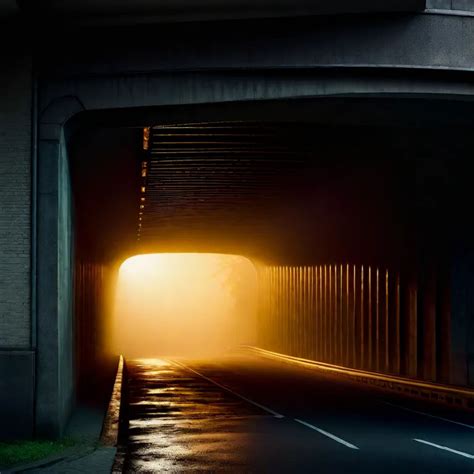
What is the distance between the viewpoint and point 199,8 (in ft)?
50.1

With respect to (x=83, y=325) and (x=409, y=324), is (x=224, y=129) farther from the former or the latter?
(x=83, y=325)

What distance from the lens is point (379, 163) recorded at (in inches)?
976

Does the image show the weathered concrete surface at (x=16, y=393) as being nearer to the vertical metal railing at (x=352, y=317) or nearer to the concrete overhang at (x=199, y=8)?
the concrete overhang at (x=199, y=8)

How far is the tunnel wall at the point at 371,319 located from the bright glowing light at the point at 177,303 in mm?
45033

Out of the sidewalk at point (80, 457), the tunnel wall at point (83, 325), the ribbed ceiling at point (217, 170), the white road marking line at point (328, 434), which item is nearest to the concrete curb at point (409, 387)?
the white road marking line at point (328, 434)

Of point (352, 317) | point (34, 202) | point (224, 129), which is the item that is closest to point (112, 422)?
point (34, 202)

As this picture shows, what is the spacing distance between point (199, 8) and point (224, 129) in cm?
549

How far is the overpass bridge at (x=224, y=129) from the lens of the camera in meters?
14.6

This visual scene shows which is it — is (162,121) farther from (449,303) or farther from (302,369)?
(302,369)

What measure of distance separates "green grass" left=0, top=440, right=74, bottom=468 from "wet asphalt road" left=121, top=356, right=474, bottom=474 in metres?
0.99

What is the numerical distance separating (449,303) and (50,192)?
13.8m

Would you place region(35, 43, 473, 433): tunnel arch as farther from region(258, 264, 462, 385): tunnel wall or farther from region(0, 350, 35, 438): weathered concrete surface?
region(258, 264, 462, 385): tunnel wall

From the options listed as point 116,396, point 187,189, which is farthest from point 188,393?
point 187,189

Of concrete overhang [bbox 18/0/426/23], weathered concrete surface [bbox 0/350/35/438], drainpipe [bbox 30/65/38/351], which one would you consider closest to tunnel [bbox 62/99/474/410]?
drainpipe [bbox 30/65/38/351]
